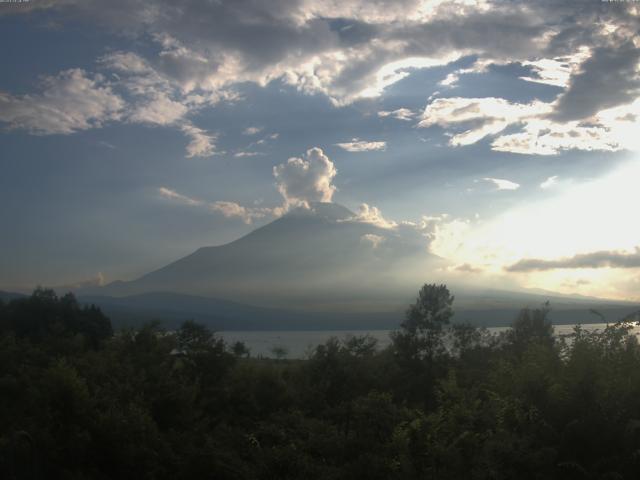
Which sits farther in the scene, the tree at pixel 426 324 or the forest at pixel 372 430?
the tree at pixel 426 324

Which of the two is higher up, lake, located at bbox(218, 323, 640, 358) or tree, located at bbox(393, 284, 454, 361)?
tree, located at bbox(393, 284, 454, 361)

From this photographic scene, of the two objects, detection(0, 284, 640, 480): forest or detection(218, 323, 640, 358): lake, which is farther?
detection(218, 323, 640, 358): lake

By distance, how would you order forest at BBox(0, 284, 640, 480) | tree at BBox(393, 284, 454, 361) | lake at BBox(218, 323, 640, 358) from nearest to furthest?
1. forest at BBox(0, 284, 640, 480)
2. lake at BBox(218, 323, 640, 358)
3. tree at BBox(393, 284, 454, 361)

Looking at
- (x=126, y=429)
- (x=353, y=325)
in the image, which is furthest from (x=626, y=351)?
(x=353, y=325)

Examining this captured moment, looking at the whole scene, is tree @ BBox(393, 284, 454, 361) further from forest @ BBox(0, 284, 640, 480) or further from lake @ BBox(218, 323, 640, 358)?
forest @ BBox(0, 284, 640, 480)

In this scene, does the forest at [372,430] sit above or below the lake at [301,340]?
above

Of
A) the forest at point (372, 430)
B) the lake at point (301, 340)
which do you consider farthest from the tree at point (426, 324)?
the forest at point (372, 430)

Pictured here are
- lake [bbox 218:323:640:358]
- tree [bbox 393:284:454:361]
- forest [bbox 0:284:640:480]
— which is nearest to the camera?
forest [bbox 0:284:640:480]

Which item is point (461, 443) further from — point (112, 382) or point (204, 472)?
point (112, 382)

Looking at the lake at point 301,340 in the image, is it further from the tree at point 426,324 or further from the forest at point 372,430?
the forest at point 372,430

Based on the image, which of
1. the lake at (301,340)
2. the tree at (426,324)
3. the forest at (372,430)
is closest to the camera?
the forest at (372,430)

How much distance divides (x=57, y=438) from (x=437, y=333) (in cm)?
2447

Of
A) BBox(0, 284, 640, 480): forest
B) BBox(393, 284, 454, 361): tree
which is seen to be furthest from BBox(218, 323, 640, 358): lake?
BBox(0, 284, 640, 480): forest

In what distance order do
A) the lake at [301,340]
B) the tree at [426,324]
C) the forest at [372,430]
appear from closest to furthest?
the forest at [372,430] → the lake at [301,340] → the tree at [426,324]
